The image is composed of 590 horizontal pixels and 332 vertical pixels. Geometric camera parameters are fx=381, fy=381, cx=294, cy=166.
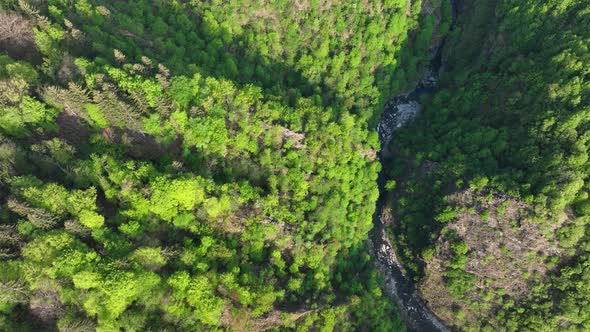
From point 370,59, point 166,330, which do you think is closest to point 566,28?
point 370,59

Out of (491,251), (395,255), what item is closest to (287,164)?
(395,255)

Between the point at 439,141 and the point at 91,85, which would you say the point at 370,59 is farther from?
the point at 91,85

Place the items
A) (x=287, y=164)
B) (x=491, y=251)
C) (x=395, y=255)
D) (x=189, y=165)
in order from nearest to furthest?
(x=189, y=165)
(x=287, y=164)
(x=491, y=251)
(x=395, y=255)

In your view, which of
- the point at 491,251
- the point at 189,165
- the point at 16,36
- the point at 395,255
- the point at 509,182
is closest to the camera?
the point at 16,36

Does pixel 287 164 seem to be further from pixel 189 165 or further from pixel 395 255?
pixel 395 255

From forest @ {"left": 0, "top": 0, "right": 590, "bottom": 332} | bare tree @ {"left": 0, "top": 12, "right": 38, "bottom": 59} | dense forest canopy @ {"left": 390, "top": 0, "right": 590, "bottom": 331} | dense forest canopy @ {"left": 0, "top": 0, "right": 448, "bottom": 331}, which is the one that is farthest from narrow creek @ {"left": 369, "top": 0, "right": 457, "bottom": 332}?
bare tree @ {"left": 0, "top": 12, "right": 38, "bottom": 59}

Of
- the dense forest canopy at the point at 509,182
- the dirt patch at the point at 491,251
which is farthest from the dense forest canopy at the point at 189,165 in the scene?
the dirt patch at the point at 491,251

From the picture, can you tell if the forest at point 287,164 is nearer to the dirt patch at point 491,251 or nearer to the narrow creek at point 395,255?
the dirt patch at point 491,251
